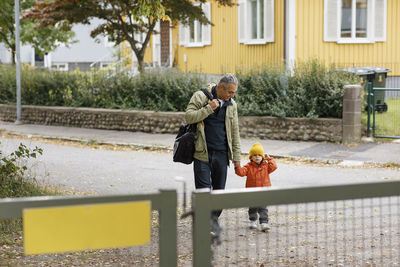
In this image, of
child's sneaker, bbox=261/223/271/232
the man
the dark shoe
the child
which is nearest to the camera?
the dark shoe

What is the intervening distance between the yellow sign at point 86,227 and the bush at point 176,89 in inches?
536

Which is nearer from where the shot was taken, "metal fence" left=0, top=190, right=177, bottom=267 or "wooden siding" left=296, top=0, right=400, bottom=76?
"metal fence" left=0, top=190, right=177, bottom=267

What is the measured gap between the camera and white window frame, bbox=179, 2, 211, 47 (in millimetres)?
27562

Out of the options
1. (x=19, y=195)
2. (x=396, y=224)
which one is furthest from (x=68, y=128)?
(x=396, y=224)

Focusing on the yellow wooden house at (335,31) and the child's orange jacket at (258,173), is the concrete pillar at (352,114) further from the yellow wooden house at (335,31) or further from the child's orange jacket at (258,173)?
the child's orange jacket at (258,173)

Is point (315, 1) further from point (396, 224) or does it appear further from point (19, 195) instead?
point (396, 224)

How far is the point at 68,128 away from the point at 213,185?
14.8 meters

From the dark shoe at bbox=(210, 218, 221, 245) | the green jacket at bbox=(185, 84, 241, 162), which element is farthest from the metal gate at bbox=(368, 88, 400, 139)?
the dark shoe at bbox=(210, 218, 221, 245)

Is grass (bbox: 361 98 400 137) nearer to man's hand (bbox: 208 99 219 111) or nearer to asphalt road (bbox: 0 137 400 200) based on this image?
asphalt road (bbox: 0 137 400 200)

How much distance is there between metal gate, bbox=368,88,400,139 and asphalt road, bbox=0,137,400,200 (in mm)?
3241

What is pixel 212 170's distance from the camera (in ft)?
Answer: 23.8

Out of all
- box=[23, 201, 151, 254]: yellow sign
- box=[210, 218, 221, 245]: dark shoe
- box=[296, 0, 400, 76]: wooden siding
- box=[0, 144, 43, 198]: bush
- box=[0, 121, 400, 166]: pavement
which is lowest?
box=[0, 121, 400, 166]: pavement

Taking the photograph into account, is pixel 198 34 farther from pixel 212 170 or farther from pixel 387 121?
pixel 212 170

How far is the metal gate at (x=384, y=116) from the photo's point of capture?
1609 centimetres
